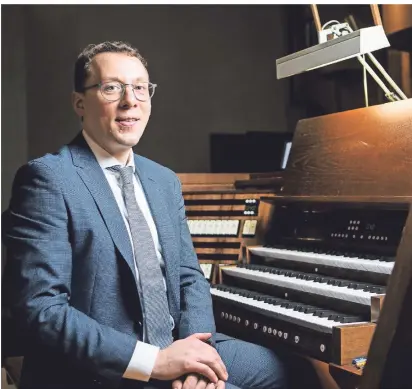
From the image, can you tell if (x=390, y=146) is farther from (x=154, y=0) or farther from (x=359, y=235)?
(x=154, y=0)

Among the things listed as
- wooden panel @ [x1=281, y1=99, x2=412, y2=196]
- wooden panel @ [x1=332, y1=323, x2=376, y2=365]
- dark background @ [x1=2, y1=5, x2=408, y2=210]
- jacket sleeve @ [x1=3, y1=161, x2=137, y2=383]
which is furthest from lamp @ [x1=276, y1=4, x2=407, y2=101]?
dark background @ [x1=2, y1=5, x2=408, y2=210]

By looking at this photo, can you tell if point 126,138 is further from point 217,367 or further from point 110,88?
point 217,367

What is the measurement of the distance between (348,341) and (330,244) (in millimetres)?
648

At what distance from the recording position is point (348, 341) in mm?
1857

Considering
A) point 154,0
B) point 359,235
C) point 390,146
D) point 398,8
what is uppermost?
point 398,8

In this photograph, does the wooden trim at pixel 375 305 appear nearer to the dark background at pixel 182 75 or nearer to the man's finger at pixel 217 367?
the man's finger at pixel 217 367

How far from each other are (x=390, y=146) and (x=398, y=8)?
2.74 m

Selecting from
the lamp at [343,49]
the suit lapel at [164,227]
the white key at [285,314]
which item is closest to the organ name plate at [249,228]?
the white key at [285,314]

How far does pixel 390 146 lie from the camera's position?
90.8 inches

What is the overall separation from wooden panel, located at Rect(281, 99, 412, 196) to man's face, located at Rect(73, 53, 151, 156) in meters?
0.93

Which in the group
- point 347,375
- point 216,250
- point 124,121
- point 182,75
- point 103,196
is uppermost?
point 182,75

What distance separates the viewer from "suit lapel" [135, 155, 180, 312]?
1.89 m

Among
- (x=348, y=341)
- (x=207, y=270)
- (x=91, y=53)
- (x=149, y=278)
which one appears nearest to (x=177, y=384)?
(x=149, y=278)

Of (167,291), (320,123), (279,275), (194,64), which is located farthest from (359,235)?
(194,64)
